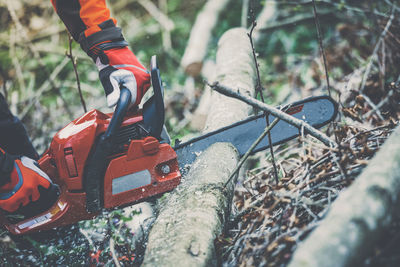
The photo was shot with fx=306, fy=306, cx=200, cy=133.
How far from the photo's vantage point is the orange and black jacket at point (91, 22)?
1.88 metres

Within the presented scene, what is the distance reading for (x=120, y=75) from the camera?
1.80 metres

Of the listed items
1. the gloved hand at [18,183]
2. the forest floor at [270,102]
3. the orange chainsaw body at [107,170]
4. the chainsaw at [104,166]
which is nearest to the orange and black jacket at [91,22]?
the chainsaw at [104,166]

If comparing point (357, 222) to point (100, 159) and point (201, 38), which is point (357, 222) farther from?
point (201, 38)

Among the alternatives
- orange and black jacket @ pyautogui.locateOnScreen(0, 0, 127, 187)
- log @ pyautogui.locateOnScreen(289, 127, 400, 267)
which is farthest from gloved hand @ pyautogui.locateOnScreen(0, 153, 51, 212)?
log @ pyautogui.locateOnScreen(289, 127, 400, 267)

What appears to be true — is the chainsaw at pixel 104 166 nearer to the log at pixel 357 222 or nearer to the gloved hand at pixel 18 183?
the gloved hand at pixel 18 183

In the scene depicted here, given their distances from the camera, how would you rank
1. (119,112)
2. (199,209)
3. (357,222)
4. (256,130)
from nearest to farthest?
(357,222) < (199,209) < (119,112) < (256,130)

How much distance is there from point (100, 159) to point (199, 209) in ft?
2.18

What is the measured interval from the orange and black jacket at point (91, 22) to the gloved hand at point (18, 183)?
802 mm

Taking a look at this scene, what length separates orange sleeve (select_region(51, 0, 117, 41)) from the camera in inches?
74.5


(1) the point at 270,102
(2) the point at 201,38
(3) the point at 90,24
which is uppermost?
(3) the point at 90,24

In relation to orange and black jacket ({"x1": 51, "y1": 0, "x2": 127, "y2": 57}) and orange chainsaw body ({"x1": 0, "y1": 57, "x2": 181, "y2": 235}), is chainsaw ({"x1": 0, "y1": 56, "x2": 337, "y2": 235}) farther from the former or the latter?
orange and black jacket ({"x1": 51, "y1": 0, "x2": 127, "y2": 57})

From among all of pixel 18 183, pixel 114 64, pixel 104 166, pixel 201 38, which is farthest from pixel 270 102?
pixel 18 183

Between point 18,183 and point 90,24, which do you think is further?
point 90,24

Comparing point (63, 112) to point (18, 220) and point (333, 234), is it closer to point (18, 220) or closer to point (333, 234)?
point (18, 220)
